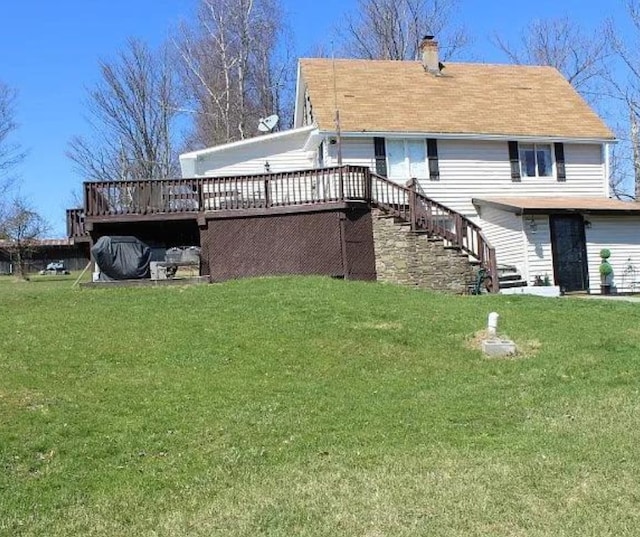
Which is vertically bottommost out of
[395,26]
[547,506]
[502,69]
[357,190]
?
[547,506]

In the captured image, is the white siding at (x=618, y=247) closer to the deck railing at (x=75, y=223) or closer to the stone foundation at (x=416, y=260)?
the stone foundation at (x=416, y=260)

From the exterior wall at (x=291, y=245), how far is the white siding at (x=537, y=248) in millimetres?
4957

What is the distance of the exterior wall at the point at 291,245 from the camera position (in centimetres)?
1686

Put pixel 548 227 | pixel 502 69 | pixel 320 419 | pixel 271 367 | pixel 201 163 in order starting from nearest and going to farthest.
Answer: pixel 320 419 < pixel 271 367 < pixel 548 227 < pixel 201 163 < pixel 502 69

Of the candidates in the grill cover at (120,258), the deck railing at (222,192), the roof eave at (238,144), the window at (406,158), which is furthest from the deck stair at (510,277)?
the grill cover at (120,258)

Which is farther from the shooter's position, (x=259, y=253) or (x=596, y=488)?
(x=259, y=253)

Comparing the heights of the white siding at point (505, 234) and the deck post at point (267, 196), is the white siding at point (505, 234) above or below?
below

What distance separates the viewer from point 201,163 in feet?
71.1

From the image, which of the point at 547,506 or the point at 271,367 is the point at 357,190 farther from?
the point at 547,506

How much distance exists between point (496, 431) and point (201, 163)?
56.2ft

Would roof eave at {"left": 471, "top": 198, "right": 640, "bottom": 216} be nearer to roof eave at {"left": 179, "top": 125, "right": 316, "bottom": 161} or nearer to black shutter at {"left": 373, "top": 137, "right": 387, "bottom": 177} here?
black shutter at {"left": 373, "top": 137, "right": 387, "bottom": 177}

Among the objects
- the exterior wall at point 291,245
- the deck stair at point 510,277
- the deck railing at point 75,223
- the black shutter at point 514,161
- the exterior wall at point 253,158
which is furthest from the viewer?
the black shutter at point 514,161

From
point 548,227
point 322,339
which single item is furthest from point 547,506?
point 548,227

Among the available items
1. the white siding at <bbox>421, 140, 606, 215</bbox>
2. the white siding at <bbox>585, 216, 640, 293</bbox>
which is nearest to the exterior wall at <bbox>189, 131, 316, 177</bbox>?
the white siding at <bbox>421, 140, 606, 215</bbox>
